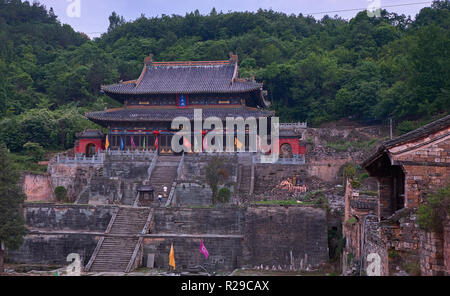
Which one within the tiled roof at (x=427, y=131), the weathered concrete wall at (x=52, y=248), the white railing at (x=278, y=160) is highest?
the tiled roof at (x=427, y=131)

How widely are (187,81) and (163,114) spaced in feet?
14.5

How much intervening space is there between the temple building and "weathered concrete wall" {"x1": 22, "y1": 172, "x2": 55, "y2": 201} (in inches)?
201

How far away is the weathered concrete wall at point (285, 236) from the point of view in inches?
946

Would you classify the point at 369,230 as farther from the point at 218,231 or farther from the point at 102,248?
the point at 102,248

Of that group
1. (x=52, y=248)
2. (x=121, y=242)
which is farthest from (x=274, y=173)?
(x=52, y=248)

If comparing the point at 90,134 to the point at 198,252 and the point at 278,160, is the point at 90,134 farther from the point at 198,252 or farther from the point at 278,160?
the point at 198,252

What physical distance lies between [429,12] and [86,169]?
48.6m

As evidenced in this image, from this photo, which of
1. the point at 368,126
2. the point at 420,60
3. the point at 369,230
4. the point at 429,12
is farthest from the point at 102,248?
the point at 429,12

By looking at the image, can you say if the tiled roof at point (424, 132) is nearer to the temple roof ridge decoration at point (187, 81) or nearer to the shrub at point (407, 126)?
the temple roof ridge decoration at point (187, 81)

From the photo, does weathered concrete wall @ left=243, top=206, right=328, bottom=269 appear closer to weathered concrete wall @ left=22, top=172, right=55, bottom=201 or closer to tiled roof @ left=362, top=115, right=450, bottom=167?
tiled roof @ left=362, top=115, right=450, bottom=167

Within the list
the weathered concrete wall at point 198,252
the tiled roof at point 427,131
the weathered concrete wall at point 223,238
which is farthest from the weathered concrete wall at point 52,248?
the tiled roof at point 427,131

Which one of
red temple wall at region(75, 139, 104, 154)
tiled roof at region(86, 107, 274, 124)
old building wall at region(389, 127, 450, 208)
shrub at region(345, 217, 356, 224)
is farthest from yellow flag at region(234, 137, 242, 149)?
old building wall at region(389, 127, 450, 208)

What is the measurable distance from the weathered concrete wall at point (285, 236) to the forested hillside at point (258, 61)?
20.4 metres

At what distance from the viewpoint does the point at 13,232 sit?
2177cm
